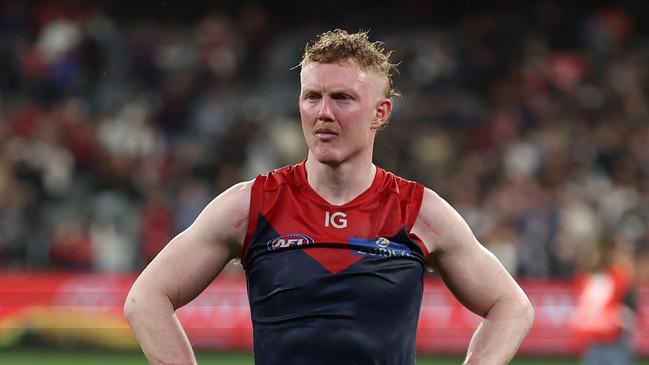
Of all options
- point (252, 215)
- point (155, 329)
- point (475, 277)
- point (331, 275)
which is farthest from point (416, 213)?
point (155, 329)

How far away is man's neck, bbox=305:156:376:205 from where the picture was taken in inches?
172

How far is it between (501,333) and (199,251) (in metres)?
1.04

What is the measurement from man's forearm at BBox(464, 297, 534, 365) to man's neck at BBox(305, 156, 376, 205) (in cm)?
62

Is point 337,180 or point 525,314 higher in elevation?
point 337,180

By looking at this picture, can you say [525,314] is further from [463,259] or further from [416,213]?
[416,213]

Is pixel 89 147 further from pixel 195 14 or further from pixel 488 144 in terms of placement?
pixel 488 144

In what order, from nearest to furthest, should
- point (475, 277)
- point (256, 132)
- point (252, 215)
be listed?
point (252, 215) → point (475, 277) → point (256, 132)

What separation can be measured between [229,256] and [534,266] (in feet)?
37.7

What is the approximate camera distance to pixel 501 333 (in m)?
4.37

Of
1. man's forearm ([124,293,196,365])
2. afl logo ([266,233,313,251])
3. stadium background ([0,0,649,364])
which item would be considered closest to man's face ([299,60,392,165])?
afl logo ([266,233,313,251])

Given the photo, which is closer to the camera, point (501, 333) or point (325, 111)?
point (325, 111)

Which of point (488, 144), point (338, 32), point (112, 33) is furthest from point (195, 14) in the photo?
point (338, 32)

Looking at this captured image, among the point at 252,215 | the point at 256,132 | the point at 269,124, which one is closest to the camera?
the point at 252,215

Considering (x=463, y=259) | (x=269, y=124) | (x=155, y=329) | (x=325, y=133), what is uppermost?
(x=269, y=124)
